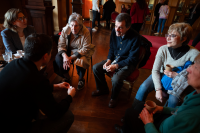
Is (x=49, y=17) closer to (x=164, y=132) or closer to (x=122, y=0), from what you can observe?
(x=164, y=132)

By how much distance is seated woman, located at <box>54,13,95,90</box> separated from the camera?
1.96m

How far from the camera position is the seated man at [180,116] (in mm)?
668

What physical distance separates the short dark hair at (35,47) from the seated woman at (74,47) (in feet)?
3.25

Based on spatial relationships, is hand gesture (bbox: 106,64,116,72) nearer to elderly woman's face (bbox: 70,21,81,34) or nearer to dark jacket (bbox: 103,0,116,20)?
elderly woman's face (bbox: 70,21,81,34)

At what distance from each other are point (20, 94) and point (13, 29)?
56.0 inches

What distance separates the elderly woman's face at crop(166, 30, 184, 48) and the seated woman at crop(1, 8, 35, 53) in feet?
6.51

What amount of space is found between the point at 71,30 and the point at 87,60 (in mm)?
555

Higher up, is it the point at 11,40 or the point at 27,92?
the point at 11,40

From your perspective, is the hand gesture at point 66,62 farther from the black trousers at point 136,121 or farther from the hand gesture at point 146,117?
the hand gesture at point 146,117

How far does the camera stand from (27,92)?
31.8 inches

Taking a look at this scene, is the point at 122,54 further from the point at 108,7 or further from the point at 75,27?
the point at 108,7

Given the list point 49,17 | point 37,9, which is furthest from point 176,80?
point 49,17

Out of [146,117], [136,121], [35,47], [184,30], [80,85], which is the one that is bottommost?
[80,85]

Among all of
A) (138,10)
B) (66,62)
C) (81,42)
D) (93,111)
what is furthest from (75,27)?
(138,10)
